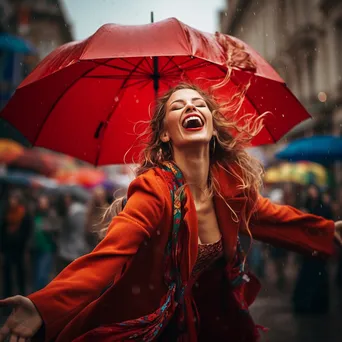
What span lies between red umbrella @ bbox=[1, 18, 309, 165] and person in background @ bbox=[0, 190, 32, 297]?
5.27 meters

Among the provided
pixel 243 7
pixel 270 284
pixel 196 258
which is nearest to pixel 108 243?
pixel 196 258

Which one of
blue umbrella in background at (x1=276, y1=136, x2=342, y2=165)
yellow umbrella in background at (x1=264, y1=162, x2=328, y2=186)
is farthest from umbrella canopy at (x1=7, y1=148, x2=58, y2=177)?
blue umbrella in background at (x1=276, y1=136, x2=342, y2=165)

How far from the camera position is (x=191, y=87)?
10.5 ft

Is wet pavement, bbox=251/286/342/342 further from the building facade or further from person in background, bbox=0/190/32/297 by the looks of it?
the building facade

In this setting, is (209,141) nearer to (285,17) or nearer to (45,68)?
(45,68)

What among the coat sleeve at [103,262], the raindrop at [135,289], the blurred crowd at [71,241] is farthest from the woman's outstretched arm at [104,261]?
the blurred crowd at [71,241]

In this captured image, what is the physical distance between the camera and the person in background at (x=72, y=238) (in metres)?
7.95

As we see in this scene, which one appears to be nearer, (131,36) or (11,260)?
(131,36)

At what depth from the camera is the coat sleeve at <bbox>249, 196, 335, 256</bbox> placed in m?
3.20

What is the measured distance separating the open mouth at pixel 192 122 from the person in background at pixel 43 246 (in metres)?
6.75

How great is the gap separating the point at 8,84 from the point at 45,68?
12.1 meters

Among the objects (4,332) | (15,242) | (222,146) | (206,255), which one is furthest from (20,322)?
(15,242)

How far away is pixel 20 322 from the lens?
6.88 feet

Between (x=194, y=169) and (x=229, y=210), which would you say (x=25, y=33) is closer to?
(x=194, y=169)
